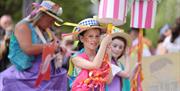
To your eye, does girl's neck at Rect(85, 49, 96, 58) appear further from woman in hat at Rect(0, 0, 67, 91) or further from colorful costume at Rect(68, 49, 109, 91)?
woman in hat at Rect(0, 0, 67, 91)

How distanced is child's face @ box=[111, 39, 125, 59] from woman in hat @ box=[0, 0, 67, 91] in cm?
74

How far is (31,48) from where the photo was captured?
847cm

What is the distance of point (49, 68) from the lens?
28.6 ft

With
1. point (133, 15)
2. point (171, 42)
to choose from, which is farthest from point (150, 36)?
point (133, 15)

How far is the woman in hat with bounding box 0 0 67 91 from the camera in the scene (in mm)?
8516

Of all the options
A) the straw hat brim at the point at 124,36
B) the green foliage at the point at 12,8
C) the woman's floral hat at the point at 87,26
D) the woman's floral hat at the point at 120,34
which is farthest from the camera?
the green foliage at the point at 12,8

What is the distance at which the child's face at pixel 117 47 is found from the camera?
29.9ft

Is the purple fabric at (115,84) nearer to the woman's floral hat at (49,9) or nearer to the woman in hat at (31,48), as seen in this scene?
the woman in hat at (31,48)

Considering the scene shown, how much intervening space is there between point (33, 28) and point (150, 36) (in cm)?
1543

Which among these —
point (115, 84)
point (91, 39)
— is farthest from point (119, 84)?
point (91, 39)

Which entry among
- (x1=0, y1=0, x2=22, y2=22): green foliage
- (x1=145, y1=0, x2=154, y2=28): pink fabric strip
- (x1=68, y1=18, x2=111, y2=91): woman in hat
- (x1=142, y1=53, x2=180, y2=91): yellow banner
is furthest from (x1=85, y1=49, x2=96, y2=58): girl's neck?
(x1=0, y1=0, x2=22, y2=22): green foliage

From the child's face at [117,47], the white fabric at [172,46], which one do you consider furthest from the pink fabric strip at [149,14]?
the white fabric at [172,46]

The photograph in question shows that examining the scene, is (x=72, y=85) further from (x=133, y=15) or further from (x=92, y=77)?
(x=133, y=15)

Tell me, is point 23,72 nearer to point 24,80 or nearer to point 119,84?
point 24,80
